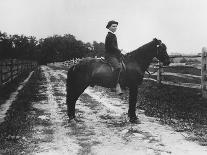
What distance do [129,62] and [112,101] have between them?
3331 mm

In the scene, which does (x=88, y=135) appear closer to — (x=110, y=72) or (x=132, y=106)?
(x=132, y=106)

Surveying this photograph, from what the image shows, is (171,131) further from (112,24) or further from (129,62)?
(112,24)

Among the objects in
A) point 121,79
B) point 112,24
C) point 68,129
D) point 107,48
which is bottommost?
point 68,129

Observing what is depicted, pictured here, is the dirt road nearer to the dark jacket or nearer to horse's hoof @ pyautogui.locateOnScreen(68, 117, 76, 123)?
horse's hoof @ pyautogui.locateOnScreen(68, 117, 76, 123)

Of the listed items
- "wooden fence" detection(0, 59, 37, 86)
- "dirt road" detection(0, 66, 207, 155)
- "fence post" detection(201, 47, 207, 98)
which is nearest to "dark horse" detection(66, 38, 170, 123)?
"dirt road" detection(0, 66, 207, 155)

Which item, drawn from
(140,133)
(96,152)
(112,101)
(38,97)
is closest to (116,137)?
(140,133)

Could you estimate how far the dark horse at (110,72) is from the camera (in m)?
8.69

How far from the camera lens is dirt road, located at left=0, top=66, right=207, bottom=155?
577 cm

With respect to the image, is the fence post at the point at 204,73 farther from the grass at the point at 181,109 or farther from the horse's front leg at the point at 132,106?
the horse's front leg at the point at 132,106

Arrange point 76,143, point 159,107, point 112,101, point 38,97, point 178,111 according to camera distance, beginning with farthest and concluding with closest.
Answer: point 38,97 < point 112,101 < point 159,107 < point 178,111 < point 76,143

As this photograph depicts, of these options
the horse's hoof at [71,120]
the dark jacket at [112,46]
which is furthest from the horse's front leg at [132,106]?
the horse's hoof at [71,120]

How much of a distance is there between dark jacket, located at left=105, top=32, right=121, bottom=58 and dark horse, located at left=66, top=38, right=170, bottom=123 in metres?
0.31

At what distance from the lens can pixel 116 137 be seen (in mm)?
6680

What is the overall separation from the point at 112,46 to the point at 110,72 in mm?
673
